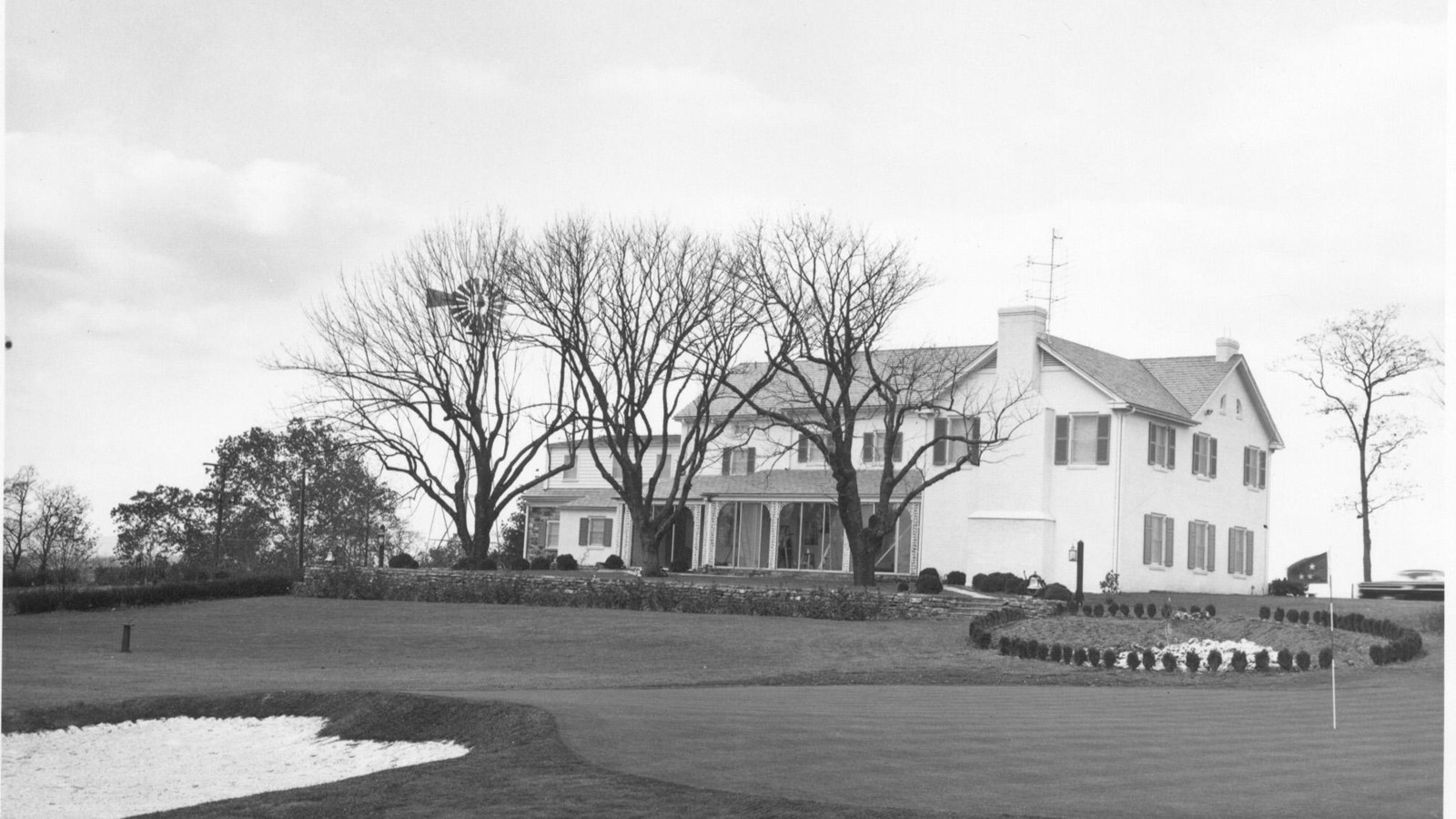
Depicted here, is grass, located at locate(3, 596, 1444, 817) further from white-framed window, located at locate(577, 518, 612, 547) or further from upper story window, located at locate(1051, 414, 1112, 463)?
white-framed window, located at locate(577, 518, 612, 547)

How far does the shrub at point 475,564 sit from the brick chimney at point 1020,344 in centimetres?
1547

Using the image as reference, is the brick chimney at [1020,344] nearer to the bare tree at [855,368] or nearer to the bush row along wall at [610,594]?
the bare tree at [855,368]

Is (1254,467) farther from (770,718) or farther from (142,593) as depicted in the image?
(770,718)

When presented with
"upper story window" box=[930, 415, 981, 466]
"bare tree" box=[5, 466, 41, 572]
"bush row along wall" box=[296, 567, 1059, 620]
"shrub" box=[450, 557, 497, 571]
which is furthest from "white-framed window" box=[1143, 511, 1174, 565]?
"bare tree" box=[5, 466, 41, 572]

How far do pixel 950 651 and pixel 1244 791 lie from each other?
15.9 meters

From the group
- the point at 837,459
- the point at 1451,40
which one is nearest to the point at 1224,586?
the point at 837,459

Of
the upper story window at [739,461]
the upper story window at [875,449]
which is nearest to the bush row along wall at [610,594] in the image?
the upper story window at [875,449]

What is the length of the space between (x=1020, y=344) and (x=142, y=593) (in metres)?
24.3

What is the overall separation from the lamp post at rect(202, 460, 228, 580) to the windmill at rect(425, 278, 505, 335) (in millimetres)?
10485

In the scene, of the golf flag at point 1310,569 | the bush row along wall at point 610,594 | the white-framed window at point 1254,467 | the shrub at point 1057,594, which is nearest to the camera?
the golf flag at point 1310,569

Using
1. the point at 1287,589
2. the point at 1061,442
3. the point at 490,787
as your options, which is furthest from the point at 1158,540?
the point at 490,787

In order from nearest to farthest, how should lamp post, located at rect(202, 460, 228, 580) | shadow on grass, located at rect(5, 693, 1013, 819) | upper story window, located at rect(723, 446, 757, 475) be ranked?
1. shadow on grass, located at rect(5, 693, 1013, 819)
2. lamp post, located at rect(202, 460, 228, 580)
3. upper story window, located at rect(723, 446, 757, 475)

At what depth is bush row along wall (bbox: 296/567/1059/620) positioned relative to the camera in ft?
107

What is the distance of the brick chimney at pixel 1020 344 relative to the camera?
1583 inches
